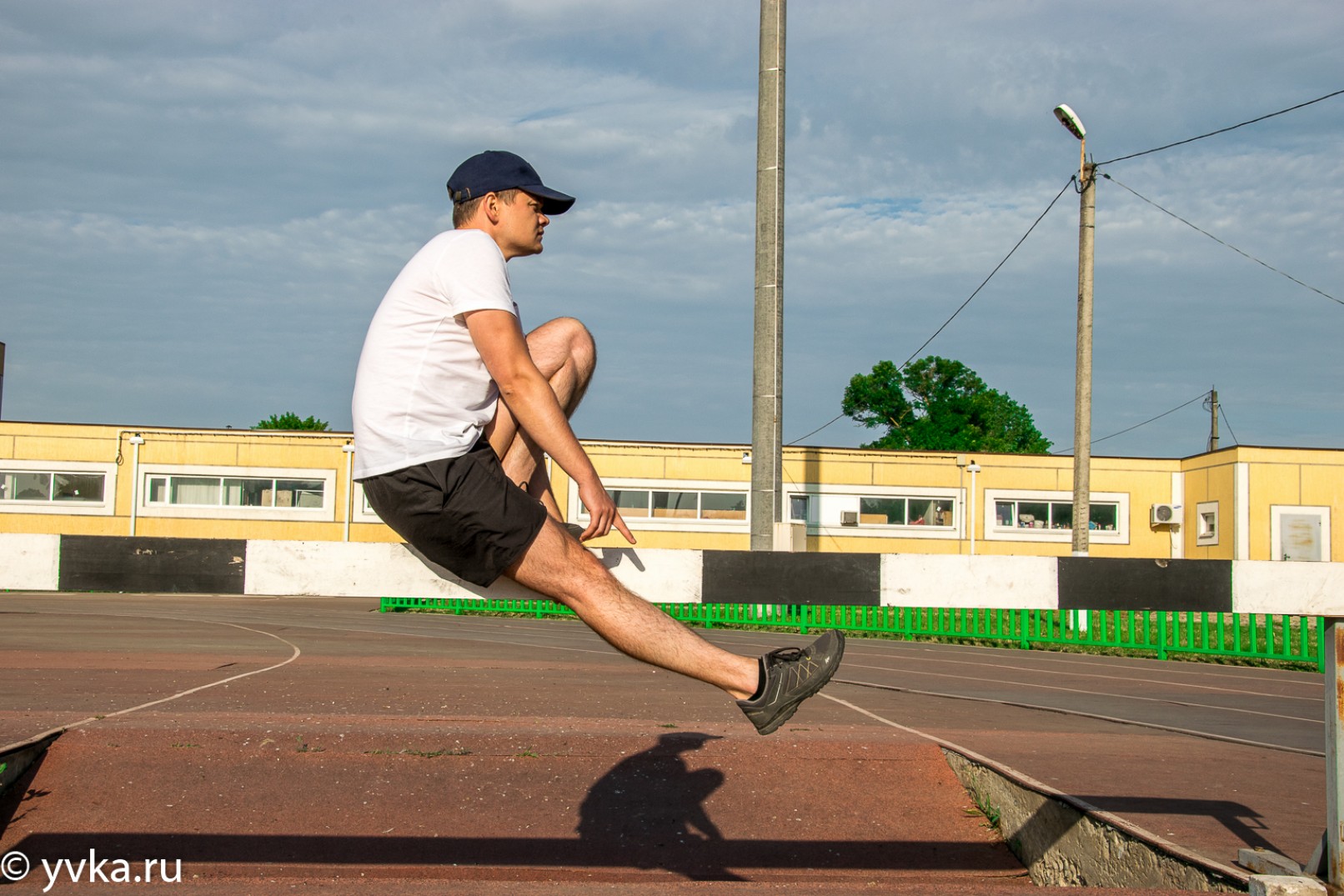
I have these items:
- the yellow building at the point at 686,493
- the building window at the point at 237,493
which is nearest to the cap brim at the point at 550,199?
the yellow building at the point at 686,493

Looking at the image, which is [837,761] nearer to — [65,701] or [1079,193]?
[65,701]

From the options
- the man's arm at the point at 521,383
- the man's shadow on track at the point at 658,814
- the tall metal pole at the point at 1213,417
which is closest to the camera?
the man's arm at the point at 521,383

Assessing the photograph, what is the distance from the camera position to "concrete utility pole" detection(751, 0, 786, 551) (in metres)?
15.5

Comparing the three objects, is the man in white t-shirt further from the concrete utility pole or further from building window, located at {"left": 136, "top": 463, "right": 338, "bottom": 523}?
building window, located at {"left": 136, "top": 463, "right": 338, "bottom": 523}

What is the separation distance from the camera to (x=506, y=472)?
324 cm

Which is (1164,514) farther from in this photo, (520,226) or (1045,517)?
(520,226)

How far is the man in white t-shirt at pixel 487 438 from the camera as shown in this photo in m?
2.88

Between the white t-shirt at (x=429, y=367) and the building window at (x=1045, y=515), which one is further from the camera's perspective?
the building window at (x=1045, y=515)

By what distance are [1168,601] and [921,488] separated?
26.0 m

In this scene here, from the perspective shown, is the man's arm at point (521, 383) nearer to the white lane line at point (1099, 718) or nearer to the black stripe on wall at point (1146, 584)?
the black stripe on wall at point (1146, 584)

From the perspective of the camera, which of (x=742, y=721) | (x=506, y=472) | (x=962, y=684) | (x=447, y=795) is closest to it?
(x=506, y=472)

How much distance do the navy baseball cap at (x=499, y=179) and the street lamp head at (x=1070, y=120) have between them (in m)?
20.1

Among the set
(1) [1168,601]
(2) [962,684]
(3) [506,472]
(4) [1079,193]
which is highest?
(4) [1079,193]

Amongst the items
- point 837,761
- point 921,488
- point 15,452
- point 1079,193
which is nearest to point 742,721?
point 837,761
